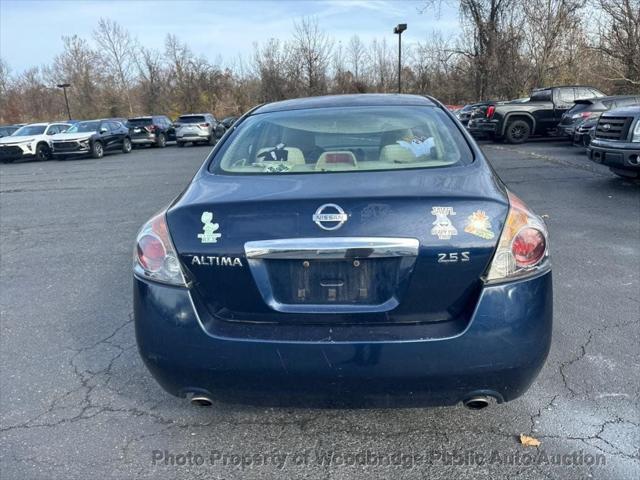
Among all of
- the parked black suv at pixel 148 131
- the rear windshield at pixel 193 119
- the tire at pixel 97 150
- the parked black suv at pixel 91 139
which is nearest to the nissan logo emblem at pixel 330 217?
the parked black suv at pixel 91 139

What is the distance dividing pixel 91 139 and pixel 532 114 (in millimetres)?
17874

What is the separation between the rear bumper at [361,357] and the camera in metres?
1.95

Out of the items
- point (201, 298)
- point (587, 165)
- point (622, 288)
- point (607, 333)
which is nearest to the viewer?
point (201, 298)

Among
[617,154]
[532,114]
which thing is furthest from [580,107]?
[617,154]

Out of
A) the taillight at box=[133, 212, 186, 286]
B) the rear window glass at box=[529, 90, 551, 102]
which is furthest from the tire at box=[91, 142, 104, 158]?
the taillight at box=[133, 212, 186, 286]

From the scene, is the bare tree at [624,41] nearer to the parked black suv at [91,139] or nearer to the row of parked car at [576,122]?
the row of parked car at [576,122]

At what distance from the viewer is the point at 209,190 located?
2.26 metres

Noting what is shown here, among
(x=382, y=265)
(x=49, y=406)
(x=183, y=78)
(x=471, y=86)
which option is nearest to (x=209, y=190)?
(x=382, y=265)

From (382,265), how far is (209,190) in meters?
0.89

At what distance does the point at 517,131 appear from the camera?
705 inches

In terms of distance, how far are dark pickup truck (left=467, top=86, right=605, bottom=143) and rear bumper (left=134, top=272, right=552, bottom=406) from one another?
1711 centimetres

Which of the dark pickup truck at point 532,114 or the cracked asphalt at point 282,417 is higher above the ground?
the dark pickup truck at point 532,114

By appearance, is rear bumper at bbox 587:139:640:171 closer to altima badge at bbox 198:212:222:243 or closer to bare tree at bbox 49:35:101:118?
altima badge at bbox 198:212:222:243

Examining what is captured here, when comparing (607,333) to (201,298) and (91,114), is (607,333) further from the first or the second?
(91,114)
